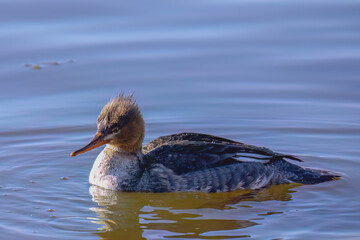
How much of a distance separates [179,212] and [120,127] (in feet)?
5.34

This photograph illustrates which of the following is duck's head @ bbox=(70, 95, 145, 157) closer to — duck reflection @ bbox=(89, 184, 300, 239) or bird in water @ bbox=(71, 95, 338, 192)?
bird in water @ bbox=(71, 95, 338, 192)

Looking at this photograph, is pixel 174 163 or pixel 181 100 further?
pixel 181 100

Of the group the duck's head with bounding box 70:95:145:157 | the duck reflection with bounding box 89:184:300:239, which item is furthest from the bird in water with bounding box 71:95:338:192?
the duck reflection with bounding box 89:184:300:239

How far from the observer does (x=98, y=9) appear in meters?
17.5

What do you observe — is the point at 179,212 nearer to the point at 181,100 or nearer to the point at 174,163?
the point at 174,163

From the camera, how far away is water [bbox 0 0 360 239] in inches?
380

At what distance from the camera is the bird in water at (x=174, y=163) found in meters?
10.7

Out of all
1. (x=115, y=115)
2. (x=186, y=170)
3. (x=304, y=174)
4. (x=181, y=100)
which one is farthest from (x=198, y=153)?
(x=181, y=100)

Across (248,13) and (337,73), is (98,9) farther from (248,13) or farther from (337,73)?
(337,73)

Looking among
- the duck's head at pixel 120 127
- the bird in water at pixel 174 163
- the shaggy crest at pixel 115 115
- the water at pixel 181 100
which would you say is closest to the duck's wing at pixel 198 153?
the bird in water at pixel 174 163

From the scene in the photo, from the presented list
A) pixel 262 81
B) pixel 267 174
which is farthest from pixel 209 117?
pixel 267 174

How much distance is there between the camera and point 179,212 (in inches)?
393

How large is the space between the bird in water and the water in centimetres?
20

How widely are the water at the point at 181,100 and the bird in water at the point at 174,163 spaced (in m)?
0.20
